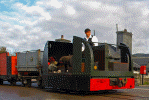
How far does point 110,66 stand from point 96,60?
667 millimetres

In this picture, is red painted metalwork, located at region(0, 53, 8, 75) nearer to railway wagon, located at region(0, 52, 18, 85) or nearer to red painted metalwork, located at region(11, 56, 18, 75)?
railway wagon, located at region(0, 52, 18, 85)

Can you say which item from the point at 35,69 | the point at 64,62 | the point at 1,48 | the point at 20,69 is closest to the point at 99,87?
the point at 64,62

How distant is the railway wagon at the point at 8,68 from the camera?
15164 millimetres

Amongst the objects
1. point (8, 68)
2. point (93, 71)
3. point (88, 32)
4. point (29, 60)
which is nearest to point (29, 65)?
point (29, 60)

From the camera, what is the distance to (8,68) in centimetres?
1554

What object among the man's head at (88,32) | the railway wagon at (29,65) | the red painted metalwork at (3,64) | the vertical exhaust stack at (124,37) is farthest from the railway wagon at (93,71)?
the vertical exhaust stack at (124,37)

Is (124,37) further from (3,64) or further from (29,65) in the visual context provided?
(29,65)

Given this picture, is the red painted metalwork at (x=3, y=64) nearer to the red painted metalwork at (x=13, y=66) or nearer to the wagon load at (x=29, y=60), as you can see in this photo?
the red painted metalwork at (x=13, y=66)

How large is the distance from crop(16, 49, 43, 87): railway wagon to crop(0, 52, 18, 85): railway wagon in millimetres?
587

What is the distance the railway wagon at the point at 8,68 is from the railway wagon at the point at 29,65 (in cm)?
59

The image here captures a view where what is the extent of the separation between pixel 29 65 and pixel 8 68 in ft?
8.29

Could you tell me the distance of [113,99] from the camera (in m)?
7.99

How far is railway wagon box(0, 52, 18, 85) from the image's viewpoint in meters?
15.2

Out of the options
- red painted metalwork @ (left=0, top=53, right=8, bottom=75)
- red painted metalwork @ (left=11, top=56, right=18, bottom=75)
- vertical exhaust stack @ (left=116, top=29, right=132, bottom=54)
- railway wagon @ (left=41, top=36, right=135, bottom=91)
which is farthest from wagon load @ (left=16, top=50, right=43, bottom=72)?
vertical exhaust stack @ (left=116, top=29, right=132, bottom=54)
